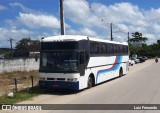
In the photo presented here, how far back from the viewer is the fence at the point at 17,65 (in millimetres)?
32281

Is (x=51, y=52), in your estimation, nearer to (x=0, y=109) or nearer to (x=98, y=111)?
(x=0, y=109)

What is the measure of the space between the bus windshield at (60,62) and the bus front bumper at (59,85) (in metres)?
0.64

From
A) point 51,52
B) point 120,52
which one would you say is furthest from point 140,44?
point 51,52

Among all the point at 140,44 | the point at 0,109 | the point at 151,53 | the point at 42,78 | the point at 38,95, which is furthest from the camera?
the point at 151,53

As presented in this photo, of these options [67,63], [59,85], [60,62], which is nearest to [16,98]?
[59,85]

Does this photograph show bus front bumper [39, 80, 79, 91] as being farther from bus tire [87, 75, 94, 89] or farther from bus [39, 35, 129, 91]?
bus tire [87, 75, 94, 89]

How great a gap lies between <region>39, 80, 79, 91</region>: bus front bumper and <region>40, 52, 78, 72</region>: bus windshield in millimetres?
642

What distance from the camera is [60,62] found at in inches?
675

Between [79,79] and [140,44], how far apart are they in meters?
113

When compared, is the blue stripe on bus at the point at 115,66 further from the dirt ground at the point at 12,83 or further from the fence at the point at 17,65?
the fence at the point at 17,65

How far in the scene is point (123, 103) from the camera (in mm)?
12961

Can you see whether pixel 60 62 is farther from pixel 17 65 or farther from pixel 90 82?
pixel 17 65

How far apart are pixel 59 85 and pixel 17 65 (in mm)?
18570

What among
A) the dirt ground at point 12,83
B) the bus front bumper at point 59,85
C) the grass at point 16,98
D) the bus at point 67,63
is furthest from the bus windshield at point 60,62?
the dirt ground at point 12,83
